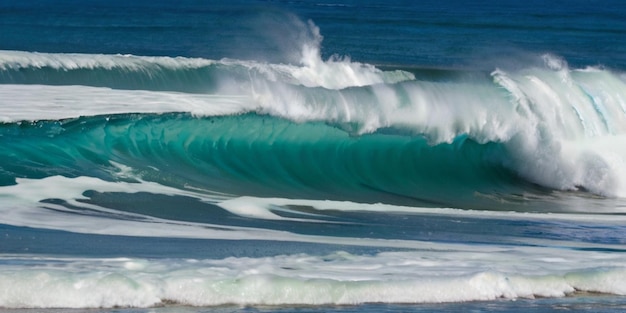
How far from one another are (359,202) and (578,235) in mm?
2614

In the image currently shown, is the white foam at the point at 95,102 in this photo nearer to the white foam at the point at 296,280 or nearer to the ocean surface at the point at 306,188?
the ocean surface at the point at 306,188

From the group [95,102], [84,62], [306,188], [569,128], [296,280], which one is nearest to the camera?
[296,280]

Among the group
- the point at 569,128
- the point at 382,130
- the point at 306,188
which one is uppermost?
the point at 569,128

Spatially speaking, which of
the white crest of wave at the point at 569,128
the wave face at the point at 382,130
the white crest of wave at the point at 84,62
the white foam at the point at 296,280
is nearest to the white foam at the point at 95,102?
the wave face at the point at 382,130

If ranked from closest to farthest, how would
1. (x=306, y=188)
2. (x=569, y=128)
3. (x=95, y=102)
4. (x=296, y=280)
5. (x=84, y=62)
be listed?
(x=296, y=280)
(x=306, y=188)
(x=569, y=128)
(x=95, y=102)
(x=84, y=62)

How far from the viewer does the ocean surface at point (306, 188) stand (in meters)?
7.05

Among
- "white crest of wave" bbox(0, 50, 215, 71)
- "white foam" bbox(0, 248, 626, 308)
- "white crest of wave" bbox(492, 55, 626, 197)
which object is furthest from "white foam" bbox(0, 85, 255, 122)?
"white foam" bbox(0, 248, 626, 308)

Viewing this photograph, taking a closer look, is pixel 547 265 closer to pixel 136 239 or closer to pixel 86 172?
pixel 136 239

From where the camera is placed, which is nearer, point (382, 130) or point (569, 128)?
point (382, 130)

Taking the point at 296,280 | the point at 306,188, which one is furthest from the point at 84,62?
the point at 296,280

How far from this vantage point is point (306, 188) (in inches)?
492

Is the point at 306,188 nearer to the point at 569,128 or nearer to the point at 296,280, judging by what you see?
the point at 569,128

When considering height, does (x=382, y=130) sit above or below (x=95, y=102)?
below

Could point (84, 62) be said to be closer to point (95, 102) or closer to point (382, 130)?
point (95, 102)
